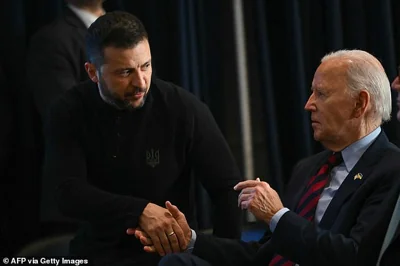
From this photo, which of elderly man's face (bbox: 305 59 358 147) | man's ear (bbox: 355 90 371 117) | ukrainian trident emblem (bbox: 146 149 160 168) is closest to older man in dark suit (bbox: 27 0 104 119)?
ukrainian trident emblem (bbox: 146 149 160 168)

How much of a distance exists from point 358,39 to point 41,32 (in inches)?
42.0

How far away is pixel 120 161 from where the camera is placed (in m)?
2.05

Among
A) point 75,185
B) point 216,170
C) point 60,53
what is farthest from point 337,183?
point 60,53

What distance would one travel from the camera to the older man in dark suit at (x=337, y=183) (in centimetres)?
172

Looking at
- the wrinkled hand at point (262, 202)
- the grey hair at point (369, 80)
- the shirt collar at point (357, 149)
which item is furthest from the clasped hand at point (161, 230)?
the grey hair at point (369, 80)

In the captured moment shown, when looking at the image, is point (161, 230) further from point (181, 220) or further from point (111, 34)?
point (111, 34)

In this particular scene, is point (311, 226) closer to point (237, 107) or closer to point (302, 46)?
point (237, 107)

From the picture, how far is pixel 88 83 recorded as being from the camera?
2057 millimetres

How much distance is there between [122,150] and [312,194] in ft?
1.96

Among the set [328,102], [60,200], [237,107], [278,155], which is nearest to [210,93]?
[237,107]

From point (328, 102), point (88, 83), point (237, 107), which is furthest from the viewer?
point (237, 107)

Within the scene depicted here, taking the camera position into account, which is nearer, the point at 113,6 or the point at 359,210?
the point at 359,210

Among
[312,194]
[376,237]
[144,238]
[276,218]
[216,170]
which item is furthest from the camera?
[216,170]

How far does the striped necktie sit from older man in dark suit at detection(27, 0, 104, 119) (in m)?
0.77
